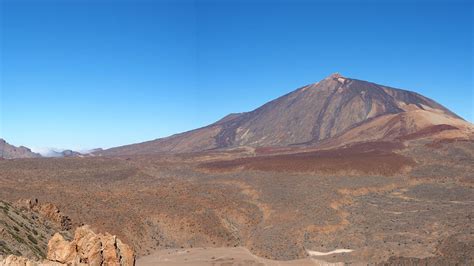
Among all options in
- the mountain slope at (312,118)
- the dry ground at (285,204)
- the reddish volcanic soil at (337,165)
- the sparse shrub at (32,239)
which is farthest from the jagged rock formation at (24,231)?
the mountain slope at (312,118)

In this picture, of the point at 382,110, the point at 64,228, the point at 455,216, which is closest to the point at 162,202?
the point at 64,228

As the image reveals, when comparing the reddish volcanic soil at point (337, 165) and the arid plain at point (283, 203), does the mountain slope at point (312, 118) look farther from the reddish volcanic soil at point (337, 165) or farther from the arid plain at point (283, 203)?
the reddish volcanic soil at point (337, 165)

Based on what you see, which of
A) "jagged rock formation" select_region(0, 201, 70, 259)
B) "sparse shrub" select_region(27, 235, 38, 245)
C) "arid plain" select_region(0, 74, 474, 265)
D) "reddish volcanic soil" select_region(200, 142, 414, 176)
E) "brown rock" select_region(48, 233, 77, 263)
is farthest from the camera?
"reddish volcanic soil" select_region(200, 142, 414, 176)

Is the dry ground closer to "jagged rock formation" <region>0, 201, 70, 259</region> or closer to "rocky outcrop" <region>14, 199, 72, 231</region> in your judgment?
"rocky outcrop" <region>14, 199, 72, 231</region>

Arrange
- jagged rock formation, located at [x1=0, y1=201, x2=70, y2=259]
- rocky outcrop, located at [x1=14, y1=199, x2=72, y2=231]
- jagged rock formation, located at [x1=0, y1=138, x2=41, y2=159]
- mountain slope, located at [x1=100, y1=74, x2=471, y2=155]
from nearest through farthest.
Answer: jagged rock formation, located at [x1=0, y1=201, x2=70, y2=259], rocky outcrop, located at [x1=14, y1=199, x2=72, y2=231], mountain slope, located at [x1=100, y1=74, x2=471, y2=155], jagged rock formation, located at [x1=0, y1=138, x2=41, y2=159]

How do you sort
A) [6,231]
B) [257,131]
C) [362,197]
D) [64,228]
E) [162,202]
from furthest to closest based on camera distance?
[257,131]
[362,197]
[162,202]
[64,228]
[6,231]

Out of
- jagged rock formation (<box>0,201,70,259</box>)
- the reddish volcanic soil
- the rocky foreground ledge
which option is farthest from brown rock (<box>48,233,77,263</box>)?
the reddish volcanic soil

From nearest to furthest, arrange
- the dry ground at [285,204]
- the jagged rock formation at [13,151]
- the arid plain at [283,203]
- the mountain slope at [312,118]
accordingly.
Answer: the arid plain at [283,203], the dry ground at [285,204], the mountain slope at [312,118], the jagged rock formation at [13,151]

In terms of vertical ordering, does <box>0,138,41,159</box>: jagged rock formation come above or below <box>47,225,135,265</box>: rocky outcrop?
above

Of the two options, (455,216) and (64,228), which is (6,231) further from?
(455,216)
